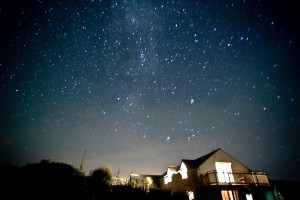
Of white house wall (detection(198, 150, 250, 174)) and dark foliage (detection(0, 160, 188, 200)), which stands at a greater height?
white house wall (detection(198, 150, 250, 174))

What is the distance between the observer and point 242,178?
20.9 metres

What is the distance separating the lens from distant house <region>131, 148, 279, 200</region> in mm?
18734

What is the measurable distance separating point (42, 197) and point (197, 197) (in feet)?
57.0

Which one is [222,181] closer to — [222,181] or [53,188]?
[222,181]

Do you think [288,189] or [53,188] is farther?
[288,189]

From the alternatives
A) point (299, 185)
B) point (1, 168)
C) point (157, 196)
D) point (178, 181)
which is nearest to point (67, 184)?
point (1, 168)

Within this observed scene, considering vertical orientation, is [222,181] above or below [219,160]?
below

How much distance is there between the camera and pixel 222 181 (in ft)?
71.8

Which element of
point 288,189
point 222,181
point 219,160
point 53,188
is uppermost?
point 219,160

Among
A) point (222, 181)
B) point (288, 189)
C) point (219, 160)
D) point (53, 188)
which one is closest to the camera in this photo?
point (53, 188)

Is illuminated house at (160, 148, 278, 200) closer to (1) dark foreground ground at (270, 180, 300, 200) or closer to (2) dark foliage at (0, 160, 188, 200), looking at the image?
(1) dark foreground ground at (270, 180, 300, 200)

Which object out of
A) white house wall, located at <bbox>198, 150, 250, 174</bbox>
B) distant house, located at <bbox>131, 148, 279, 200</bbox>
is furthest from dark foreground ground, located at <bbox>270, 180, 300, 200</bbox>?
distant house, located at <bbox>131, 148, 279, 200</bbox>

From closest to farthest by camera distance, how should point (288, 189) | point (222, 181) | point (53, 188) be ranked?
point (53, 188), point (222, 181), point (288, 189)

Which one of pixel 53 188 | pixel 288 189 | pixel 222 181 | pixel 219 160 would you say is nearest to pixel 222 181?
pixel 222 181
